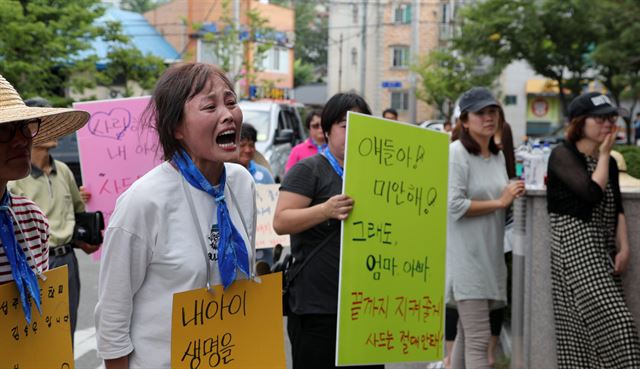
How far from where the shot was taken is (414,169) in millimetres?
4344

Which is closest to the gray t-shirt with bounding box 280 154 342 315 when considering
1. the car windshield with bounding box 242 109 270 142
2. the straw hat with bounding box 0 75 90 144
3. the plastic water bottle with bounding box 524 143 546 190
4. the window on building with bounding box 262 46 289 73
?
the straw hat with bounding box 0 75 90 144

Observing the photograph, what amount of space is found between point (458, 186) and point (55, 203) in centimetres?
232

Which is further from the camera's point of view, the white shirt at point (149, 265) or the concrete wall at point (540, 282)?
the concrete wall at point (540, 282)

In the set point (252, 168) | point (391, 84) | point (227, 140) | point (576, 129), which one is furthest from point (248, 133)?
point (391, 84)

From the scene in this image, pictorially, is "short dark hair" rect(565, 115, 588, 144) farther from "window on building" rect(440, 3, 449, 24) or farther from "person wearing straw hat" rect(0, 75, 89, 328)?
"window on building" rect(440, 3, 449, 24)

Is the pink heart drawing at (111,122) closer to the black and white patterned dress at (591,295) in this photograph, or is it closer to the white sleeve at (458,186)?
the white sleeve at (458,186)

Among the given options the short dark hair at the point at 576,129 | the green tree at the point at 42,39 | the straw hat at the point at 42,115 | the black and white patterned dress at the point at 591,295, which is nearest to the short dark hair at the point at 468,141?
the short dark hair at the point at 576,129

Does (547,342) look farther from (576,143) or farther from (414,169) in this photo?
(414,169)

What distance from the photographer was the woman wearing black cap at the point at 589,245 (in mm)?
4859

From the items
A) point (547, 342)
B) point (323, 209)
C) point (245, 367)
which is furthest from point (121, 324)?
point (547, 342)

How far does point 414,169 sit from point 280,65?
52.4m

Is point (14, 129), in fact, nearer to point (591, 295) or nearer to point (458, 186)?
point (458, 186)

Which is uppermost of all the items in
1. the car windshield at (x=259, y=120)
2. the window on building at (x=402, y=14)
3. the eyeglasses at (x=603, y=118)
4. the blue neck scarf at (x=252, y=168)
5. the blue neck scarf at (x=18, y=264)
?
the window on building at (x=402, y=14)

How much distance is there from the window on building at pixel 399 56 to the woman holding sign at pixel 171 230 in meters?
53.7
